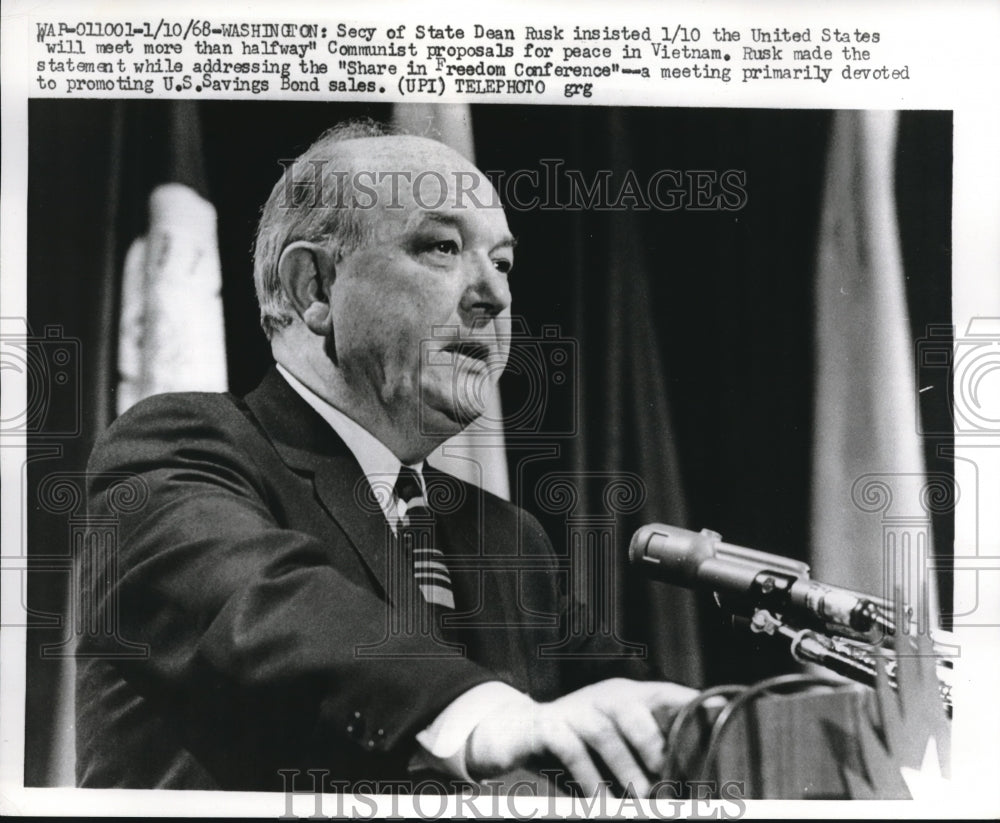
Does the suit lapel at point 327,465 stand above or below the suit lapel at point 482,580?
above

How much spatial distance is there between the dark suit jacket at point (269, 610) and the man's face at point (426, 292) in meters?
0.15

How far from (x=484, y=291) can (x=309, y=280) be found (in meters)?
0.34

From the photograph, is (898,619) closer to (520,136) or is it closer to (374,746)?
(374,746)

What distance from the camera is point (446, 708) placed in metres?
1.86

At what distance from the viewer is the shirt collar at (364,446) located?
1.93 metres

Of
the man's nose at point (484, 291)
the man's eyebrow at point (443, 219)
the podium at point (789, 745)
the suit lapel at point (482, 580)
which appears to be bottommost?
the podium at point (789, 745)

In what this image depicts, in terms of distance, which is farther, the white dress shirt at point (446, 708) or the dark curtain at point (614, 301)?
the dark curtain at point (614, 301)

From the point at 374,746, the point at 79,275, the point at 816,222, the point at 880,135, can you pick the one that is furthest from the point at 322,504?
the point at 880,135

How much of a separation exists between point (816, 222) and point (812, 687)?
921 millimetres

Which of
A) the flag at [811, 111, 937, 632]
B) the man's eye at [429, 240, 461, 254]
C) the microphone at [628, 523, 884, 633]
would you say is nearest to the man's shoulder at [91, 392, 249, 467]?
the man's eye at [429, 240, 461, 254]
